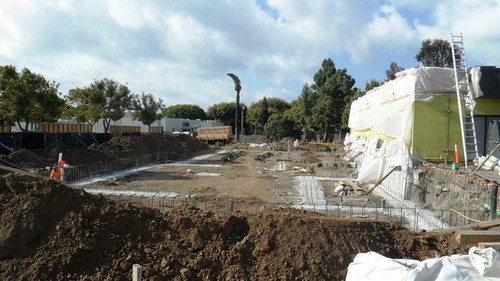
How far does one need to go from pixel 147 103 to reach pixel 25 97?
15975 millimetres

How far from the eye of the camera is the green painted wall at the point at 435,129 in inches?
552

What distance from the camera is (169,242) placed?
6305 mm

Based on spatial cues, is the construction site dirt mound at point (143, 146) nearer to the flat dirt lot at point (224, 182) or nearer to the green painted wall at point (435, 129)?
the flat dirt lot at point (224, 182)

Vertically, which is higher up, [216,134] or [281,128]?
[281,128]

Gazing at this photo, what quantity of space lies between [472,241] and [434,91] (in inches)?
371

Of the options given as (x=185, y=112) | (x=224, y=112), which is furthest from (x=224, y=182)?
(x=185, y=112)

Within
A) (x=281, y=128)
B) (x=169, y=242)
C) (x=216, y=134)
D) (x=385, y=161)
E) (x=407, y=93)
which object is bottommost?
(x=169, y=242)

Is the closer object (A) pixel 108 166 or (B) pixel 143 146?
(A) pixel 108 166

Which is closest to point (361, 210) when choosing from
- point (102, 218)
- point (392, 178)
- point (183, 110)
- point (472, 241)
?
point (392, 178)

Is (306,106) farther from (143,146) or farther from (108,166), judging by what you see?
(108,166)

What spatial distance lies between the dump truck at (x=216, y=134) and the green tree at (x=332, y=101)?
43.4 ft

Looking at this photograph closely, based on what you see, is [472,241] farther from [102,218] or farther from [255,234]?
[102,218]

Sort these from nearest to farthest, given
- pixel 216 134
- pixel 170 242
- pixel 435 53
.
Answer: pixel 170 242 → pixel 435 53 → pixel 216 134

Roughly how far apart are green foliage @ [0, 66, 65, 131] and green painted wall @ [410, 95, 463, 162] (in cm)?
2433
